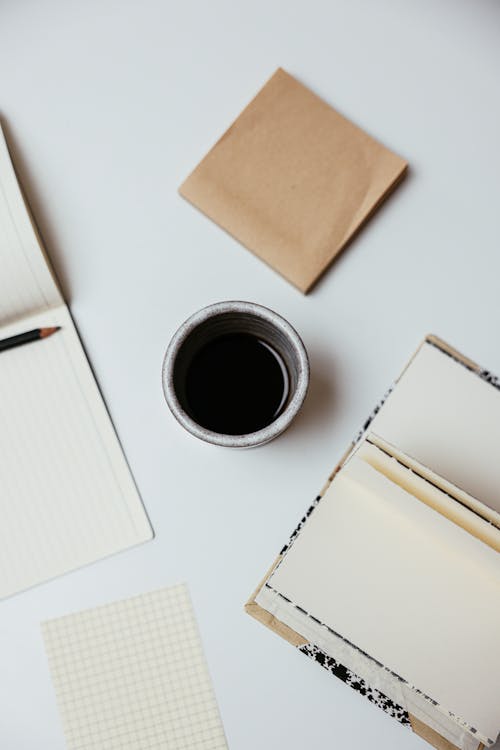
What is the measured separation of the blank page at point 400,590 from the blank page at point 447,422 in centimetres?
8

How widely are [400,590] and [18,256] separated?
0.40 metres

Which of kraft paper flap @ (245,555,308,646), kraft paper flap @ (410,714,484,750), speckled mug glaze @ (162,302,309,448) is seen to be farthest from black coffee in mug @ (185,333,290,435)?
kraft paper flap @ (410,714,484,750)

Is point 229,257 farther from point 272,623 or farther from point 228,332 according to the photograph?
point 272,623

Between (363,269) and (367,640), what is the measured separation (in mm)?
300

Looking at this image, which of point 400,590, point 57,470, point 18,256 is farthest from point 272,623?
point 18,256

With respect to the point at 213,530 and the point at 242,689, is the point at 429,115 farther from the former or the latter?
the point at 242,689

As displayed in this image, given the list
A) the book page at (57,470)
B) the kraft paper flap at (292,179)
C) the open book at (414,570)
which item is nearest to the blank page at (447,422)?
the open book at (414,570)

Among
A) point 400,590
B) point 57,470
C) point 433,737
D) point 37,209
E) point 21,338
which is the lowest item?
point 433,737

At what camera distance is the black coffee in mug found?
561 millimetres

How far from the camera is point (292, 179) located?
0.60 m

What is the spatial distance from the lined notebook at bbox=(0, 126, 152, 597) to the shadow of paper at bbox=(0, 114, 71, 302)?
2cm

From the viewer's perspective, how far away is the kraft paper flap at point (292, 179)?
0.59 metres

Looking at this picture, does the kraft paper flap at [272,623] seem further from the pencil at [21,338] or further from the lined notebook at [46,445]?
the pencil at [21,338]

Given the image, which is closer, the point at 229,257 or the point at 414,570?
the point at 414,570
